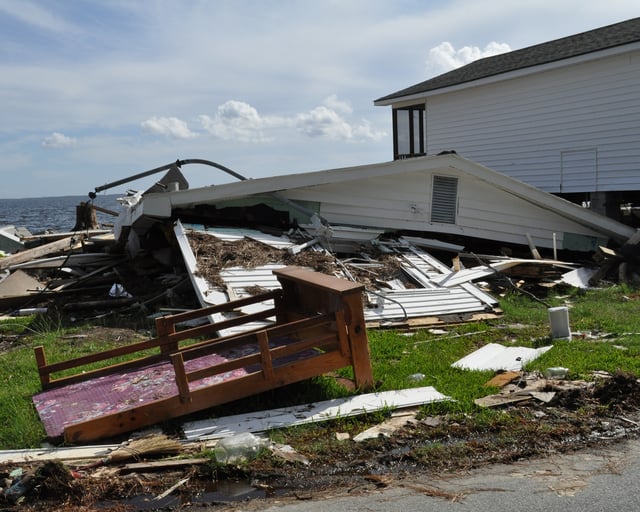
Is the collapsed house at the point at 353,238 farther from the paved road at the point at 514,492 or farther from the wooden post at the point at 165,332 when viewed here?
the paved road at the point at 514,492

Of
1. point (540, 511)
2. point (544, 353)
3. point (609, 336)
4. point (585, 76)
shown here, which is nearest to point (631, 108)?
point (585, 76)

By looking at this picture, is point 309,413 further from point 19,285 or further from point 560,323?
point 19,285

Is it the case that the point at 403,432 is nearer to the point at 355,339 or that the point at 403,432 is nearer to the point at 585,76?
the point at 355,339

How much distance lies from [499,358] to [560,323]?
4.51ft

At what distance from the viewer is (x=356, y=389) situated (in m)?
5.45

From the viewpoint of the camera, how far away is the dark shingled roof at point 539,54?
17438 mm

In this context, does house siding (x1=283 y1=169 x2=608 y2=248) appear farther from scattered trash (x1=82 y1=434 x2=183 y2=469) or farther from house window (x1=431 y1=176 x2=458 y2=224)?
scattered trash (x1=82 y1=434 x2=183 y2=469)

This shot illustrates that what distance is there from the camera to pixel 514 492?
366 centimetres

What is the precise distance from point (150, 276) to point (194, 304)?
8.86ft

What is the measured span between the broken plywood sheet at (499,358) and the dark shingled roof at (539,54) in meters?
13.0

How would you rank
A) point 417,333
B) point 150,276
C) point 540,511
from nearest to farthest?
1. point 540,511
2. point 417,333
3. point 150,276

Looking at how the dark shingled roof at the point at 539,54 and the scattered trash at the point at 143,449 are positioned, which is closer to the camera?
the scattered trash at the point at 143,449

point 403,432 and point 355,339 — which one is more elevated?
point 355,339

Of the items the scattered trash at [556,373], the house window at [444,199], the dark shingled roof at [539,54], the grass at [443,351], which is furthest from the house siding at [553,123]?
the scattered trash at [556,373]
